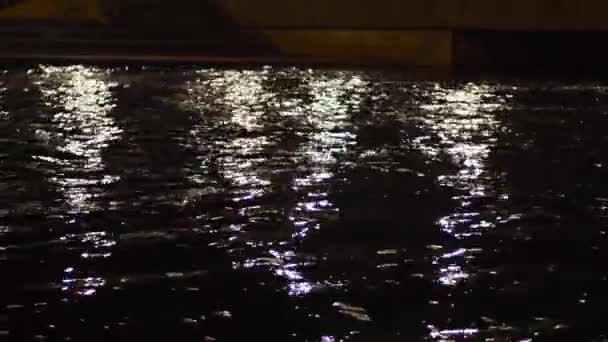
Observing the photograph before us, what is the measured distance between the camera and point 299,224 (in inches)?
318

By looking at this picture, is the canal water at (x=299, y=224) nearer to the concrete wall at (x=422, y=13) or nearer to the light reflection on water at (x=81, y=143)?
the light reflection on water at (x=81, y=143)

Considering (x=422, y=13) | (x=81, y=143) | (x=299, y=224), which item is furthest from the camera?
(x=422, y=13)

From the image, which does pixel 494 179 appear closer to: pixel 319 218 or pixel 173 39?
pixel 319 218

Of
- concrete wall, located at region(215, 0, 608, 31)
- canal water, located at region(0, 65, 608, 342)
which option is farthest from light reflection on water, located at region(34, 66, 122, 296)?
concrete wall, located at region(215, 0, 608, 31)

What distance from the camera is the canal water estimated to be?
19.0 ft

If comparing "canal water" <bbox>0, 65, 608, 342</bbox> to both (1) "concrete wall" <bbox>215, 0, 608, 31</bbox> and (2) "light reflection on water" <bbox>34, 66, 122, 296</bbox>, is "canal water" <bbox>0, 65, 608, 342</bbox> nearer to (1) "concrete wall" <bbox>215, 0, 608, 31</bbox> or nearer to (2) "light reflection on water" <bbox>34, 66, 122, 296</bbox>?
(2) "light reflection on water" <bbox>34, 66, 122, 296</bbox>

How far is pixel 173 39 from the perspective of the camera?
27109 mm

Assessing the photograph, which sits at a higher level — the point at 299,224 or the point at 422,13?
the point at 422,13

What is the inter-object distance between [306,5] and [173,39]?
239 inches

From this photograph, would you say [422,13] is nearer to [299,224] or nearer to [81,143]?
[81,143]

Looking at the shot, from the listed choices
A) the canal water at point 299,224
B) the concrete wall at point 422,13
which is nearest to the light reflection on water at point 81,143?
the canal water at point 299,224

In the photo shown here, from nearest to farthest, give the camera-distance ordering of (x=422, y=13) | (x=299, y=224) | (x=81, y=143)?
(x=299, y=224) → (x=81, y=143) → (x=422, y=13)

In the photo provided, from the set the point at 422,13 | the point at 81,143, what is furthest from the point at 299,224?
the point at 422,13

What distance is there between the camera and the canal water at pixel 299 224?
579 cm
